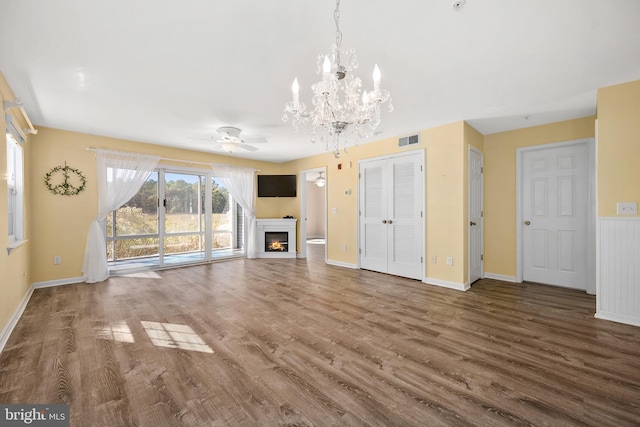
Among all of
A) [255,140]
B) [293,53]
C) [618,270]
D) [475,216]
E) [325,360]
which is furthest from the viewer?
[255,140]

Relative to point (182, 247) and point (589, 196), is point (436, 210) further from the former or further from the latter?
point (182, 247)

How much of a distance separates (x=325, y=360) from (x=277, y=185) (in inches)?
209

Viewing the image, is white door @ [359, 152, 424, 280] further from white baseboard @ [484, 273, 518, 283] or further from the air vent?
white baseboard @ [484, 273, 518, 283]

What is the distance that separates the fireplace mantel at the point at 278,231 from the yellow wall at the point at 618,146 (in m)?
5.47

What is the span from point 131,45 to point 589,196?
5.67 m

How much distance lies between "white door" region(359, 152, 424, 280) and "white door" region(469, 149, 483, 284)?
0.72m

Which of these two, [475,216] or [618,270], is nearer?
[618,270]

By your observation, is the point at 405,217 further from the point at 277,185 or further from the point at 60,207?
the point at 60,207

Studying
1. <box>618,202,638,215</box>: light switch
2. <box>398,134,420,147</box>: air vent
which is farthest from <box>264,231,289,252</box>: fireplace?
<box>618,202,638,215</box>: light switch

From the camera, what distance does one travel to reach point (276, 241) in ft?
22.8

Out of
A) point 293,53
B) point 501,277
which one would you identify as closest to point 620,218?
point 501,277

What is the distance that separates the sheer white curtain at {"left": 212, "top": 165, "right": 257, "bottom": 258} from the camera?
6.37m

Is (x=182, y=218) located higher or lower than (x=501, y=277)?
higher

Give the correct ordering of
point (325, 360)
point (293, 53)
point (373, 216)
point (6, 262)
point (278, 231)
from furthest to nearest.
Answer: point (278, 231)
point (373, 216)
point (6, 262)
point (293, 53)
point (325, 360)
